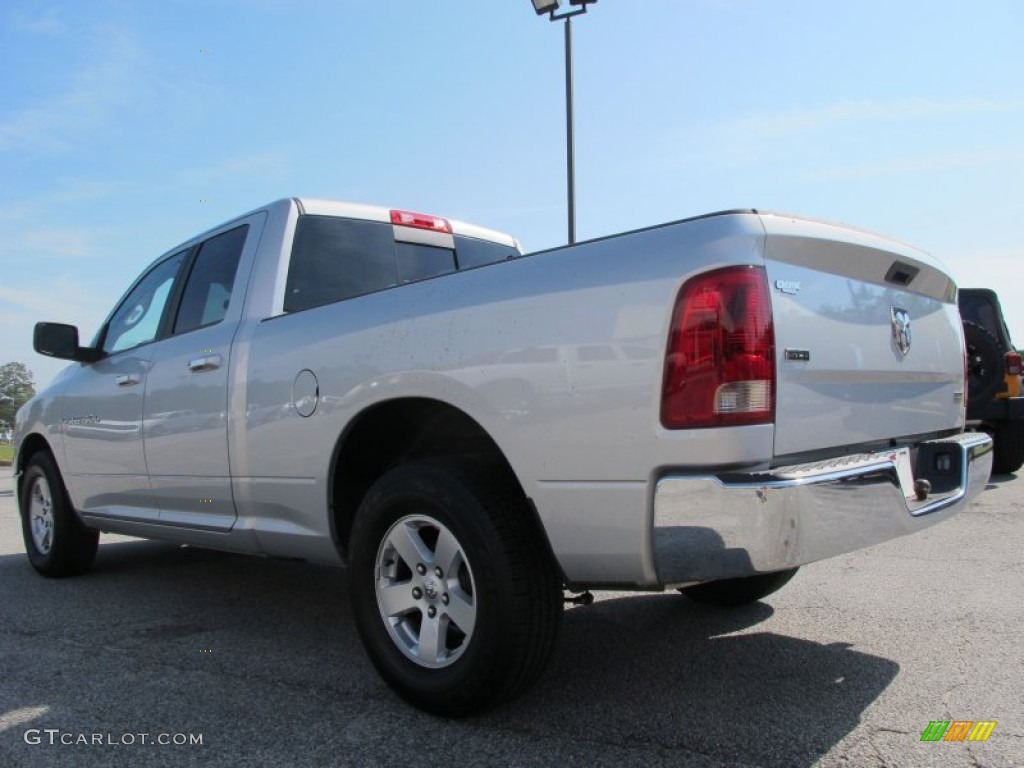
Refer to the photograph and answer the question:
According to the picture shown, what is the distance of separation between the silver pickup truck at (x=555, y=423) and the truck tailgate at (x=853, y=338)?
0.01m

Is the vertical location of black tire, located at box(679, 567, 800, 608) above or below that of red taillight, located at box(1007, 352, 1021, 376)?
below

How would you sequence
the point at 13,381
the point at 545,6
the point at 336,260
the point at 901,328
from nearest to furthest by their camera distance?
1. the point at 901,328
2. the point at 336,260
3. the point at 545,6
4. the point at 13,381

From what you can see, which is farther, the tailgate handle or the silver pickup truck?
the tailgate handle

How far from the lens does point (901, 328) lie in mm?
2840

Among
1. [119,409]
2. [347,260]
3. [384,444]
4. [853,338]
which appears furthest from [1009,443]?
[119,409]

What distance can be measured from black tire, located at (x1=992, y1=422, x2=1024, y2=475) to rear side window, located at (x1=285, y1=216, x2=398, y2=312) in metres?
7.22

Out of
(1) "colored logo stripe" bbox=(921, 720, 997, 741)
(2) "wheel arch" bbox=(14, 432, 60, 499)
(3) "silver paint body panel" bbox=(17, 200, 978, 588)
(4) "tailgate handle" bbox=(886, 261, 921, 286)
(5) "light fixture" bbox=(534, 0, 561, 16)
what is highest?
(5) "light fixture" bbox=(534, 0, 561, 16)

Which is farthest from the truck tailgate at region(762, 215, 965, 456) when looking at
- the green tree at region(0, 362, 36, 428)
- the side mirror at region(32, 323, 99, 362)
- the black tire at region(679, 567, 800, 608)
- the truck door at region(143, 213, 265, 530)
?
the green tree at region(0, 362, 36, 428)

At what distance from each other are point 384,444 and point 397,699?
96cm

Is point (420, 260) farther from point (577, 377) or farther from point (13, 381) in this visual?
point (13, 381)

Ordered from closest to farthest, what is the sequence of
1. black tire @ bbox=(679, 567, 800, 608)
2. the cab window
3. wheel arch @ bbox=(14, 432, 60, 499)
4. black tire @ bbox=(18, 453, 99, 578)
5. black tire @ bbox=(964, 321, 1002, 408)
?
black tire @ bbox=(679, 567, 800, 608) → the cab window → black tire @ bbox=(18, 453, 99, 578) → wheel arch @ bbox=(14, 432, 60, 499) → black tire @ bbox=(964, 321, 1002, 408)

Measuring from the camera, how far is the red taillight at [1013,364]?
27.6 ft

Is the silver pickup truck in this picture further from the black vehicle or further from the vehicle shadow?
the black vehicle

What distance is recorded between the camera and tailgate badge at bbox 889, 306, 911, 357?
280cm
